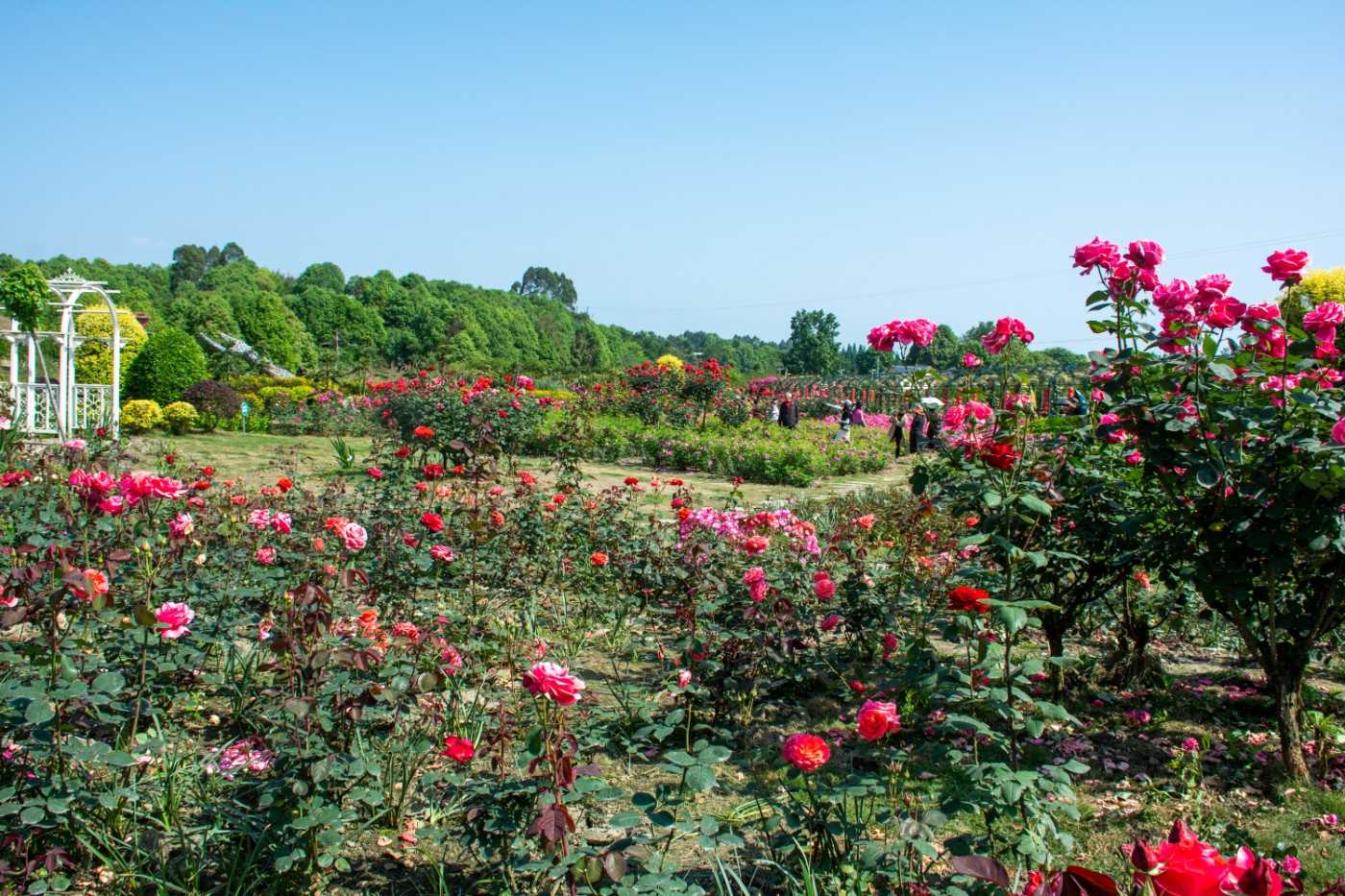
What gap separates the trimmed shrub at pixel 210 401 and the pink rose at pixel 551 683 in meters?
13.7

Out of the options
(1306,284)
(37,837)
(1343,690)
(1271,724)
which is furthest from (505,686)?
(1306,284)

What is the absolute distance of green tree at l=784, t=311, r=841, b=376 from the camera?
61156 millimetres

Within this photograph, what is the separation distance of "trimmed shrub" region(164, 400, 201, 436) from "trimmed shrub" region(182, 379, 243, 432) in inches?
18.2

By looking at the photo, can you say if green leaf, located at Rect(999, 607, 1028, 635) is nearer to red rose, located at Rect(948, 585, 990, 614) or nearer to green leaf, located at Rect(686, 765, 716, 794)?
red rose, located at Rect(948, 585, 990, 614)

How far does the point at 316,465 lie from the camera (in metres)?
9.38

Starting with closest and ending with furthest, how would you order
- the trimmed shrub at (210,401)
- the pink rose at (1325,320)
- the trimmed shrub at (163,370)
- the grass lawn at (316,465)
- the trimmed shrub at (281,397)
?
the pink rose at (1325,320) < the grass lawn at (316,465) < the trimmed shrub at (210,401) < the trimmed shrub at (163,370) < the trimmed shrub at (281,397)

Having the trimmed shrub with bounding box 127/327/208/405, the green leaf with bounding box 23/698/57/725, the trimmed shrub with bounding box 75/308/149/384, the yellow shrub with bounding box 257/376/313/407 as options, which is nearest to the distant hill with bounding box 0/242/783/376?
the trimmed shrub with bounding box 75/308/149/384

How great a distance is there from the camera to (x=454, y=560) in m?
4.12

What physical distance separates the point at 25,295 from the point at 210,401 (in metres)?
4.06

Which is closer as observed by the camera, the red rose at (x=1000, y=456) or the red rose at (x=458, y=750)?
the red rose at (x=458, y=750)

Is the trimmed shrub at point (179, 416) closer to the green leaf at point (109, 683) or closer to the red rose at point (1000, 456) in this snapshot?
the green leaf at point (109, 683)

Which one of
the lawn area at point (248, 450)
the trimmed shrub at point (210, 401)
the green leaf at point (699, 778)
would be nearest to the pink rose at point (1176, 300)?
the green leaf at point (699, 778)

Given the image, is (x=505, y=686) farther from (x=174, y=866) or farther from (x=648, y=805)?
(x=648, y=805)

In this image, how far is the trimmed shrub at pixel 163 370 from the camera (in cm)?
1417
